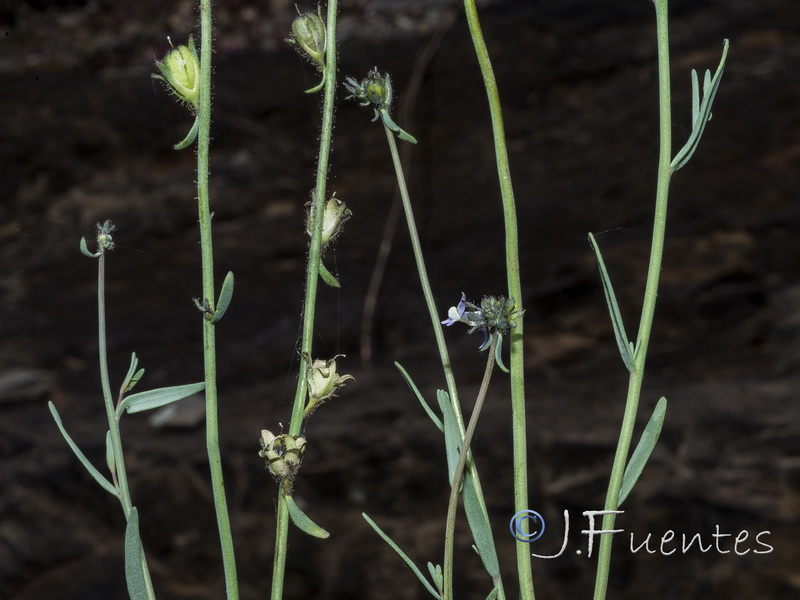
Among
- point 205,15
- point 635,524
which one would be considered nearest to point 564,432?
point 635,524

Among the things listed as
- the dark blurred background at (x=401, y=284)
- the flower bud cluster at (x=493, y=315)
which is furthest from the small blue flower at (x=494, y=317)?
the dark blurred background at (x=401, y=284)

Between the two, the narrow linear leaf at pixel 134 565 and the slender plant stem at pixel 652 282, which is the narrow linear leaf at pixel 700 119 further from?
the narrow linear leaf at pixel 134 565

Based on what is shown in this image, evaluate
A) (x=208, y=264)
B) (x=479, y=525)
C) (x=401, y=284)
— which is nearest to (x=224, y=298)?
(x=208, y=264)

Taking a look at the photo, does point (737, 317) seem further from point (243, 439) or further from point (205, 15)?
point (205, 15)

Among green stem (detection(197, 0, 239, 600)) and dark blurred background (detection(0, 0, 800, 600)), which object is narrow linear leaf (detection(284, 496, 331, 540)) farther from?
dark blurred background (detection(0, 0, 800, 600))

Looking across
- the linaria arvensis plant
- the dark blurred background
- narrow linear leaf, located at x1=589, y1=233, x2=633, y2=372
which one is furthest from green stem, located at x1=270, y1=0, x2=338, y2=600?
the dark blurred background

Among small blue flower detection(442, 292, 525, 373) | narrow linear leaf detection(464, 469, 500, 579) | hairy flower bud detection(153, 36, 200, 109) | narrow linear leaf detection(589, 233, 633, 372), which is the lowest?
narrow linear leaf detection(464, 469, 500, 579)

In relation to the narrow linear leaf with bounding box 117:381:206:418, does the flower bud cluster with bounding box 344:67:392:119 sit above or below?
above
